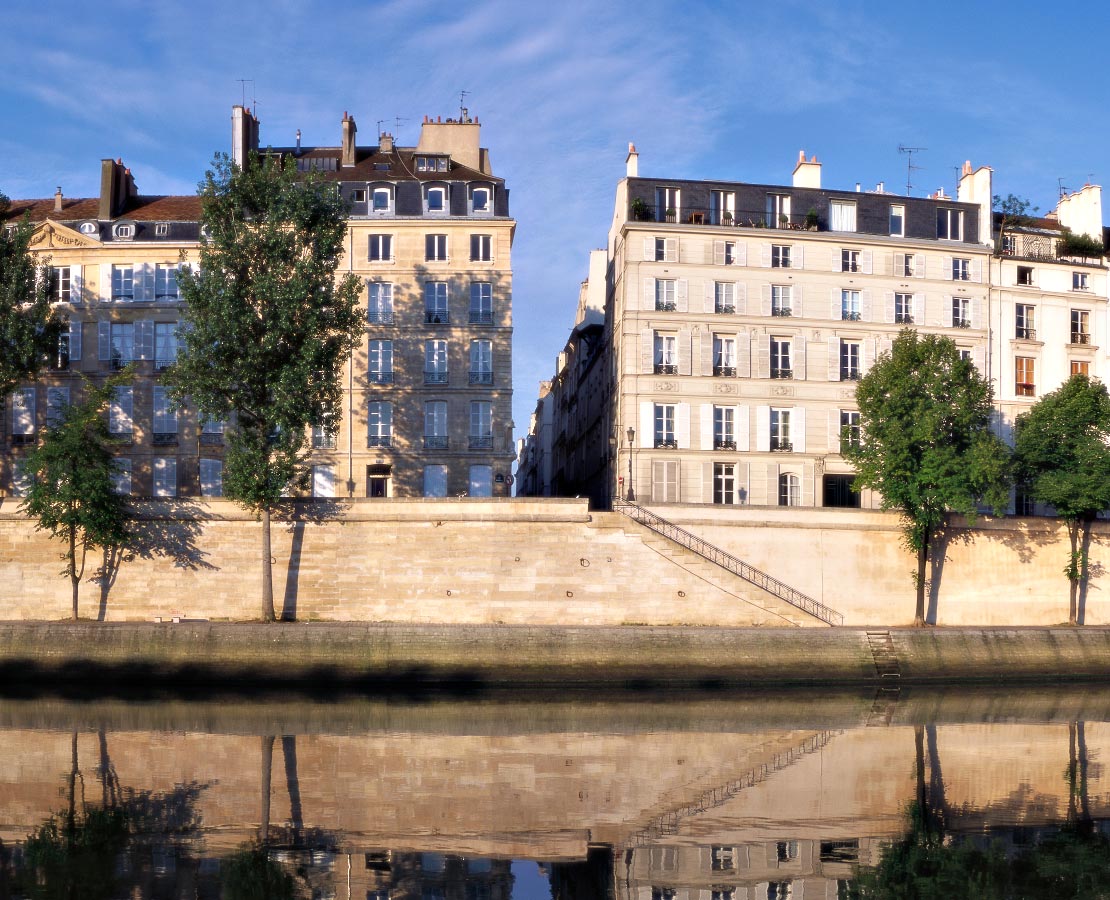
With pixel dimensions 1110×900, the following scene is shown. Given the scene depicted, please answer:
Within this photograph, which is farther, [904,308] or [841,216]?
[841,216]

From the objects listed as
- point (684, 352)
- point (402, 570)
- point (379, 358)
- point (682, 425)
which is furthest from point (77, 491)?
point (684, 352)

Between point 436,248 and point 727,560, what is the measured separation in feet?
56.2

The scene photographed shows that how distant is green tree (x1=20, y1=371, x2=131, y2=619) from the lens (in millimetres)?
38938

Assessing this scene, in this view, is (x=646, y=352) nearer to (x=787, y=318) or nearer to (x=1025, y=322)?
(x=787, y=318)

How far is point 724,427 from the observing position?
49.0m

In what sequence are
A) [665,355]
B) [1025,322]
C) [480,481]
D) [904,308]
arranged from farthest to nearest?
[1025,322], [904,308], [665,355], [480,481]

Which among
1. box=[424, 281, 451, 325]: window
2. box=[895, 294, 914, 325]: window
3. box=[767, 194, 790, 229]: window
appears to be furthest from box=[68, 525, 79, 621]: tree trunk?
box=[895, 294, 914, 325]: window

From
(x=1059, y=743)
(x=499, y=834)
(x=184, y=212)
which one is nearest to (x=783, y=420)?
(x=1059, y=743)

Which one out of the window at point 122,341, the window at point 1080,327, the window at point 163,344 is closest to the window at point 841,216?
the window at point 1080,327

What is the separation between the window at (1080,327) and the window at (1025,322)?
1896mm

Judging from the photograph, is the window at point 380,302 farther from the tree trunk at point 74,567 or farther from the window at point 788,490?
the window at point 788,490

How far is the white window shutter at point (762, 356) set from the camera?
4931cm

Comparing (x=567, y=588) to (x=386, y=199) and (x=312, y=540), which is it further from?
(x=386, y=199)

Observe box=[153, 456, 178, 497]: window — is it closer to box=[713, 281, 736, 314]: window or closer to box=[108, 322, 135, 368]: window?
box=[108, 322, 135, 368]: window
